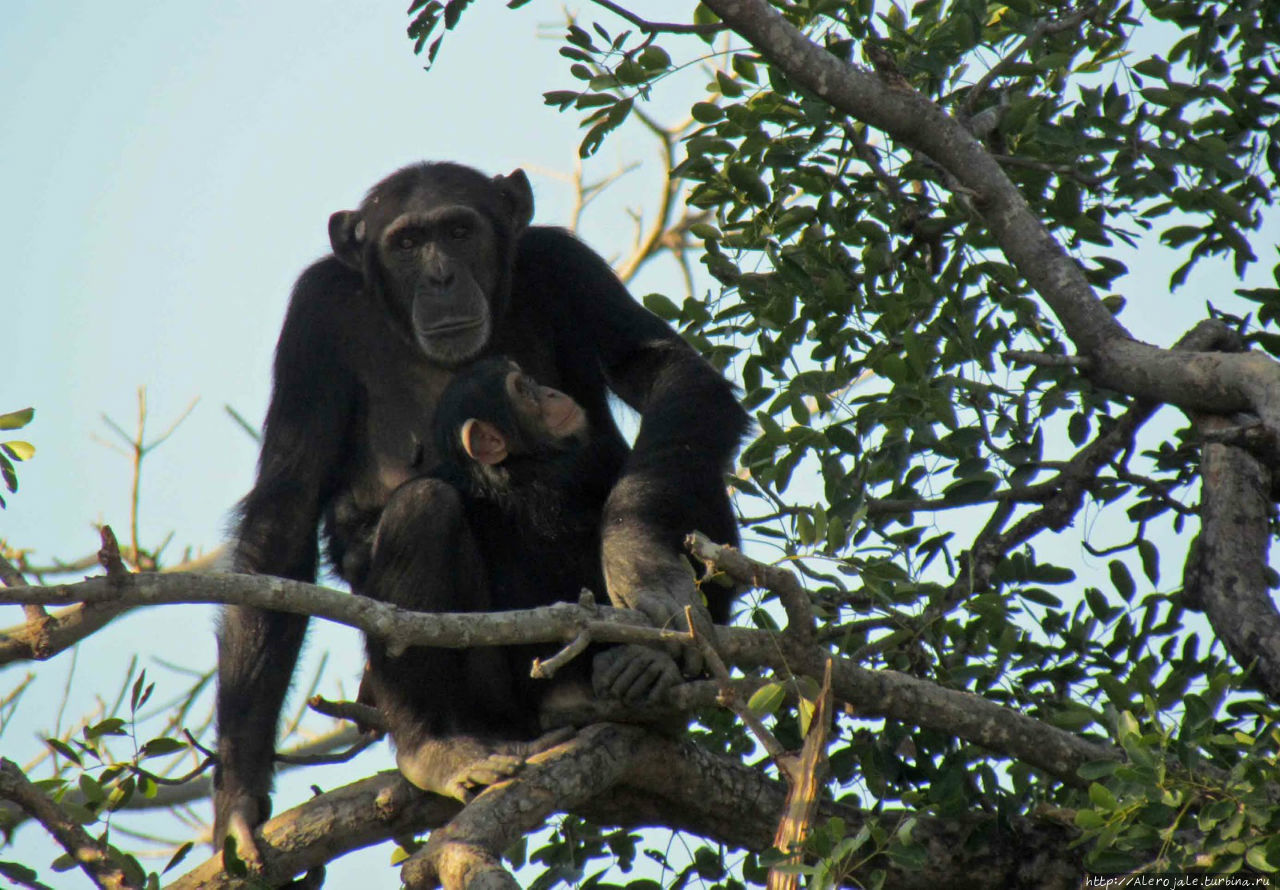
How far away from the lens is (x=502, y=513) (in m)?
5.59

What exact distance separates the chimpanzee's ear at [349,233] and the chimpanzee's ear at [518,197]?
2.18ft

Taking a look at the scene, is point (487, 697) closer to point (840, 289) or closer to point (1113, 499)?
point (840, 289)

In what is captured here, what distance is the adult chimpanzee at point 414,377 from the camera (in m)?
5.52

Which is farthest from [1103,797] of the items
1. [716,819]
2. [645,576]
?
[645,576]

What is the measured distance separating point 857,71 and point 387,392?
2493 millimetres

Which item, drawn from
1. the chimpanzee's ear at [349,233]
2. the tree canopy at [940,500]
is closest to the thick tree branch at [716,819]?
the tree canopy at [940,500]

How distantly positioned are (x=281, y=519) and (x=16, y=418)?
2.16 metres

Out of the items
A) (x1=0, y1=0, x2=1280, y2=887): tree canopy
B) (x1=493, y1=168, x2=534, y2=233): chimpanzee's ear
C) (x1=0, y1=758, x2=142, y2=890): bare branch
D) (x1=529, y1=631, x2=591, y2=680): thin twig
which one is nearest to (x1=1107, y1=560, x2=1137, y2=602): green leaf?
(x1=0, y1=0, x2=1280, y2=887): tree canopy

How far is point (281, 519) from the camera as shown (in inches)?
234

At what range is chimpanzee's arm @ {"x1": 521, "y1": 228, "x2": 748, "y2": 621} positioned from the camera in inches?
203

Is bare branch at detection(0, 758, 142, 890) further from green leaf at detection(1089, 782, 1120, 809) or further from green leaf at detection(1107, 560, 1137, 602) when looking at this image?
green leaf at detection(1107, 560, 1137, 602)

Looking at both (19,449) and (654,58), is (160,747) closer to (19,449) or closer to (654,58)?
(19,449)

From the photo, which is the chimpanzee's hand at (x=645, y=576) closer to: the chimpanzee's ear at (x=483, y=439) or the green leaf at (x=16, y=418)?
the chimpanzee's ear at (x=483, y=439)

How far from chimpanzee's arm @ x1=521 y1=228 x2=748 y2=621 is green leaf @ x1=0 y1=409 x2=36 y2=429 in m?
1.94
